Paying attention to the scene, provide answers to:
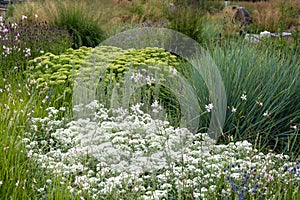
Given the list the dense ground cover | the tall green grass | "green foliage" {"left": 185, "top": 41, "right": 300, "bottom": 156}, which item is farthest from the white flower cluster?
the tall green grass

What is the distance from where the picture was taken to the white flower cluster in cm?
311

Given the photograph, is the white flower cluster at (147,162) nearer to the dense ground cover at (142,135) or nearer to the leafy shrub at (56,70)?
the dense ground cover at (142,135)

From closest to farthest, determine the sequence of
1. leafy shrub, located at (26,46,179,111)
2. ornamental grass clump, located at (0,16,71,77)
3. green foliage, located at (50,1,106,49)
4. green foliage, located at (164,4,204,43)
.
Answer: leafy shrub, located at (26,46,179,111), ornamental grass clump, located at (0,16,71,77), green foliage, located at (164,4,204,43), green foliage, located at (50,1,106,49)

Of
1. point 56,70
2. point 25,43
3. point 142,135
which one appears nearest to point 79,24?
point 25,43

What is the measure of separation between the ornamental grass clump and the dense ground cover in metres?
0.03

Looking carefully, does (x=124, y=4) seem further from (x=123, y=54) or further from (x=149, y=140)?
(x=149, y=140)

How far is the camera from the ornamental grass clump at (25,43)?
638 centimetres

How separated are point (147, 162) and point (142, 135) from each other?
2.37 ft

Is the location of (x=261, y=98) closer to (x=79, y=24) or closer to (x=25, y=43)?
(x=25, y=43)

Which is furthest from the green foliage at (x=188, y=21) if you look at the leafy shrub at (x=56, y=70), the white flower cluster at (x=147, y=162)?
the white flower cluster at (x=147, y=162)

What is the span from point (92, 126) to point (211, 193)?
4.88 ft

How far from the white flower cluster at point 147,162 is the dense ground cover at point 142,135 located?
0.04ft

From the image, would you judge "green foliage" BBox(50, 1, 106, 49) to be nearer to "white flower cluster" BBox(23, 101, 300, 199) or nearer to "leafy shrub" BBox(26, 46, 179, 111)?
"leafy shrub" BBox(26, 46, 179, 111)

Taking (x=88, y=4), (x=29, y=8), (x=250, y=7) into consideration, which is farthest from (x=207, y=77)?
(x=250, y=7)
